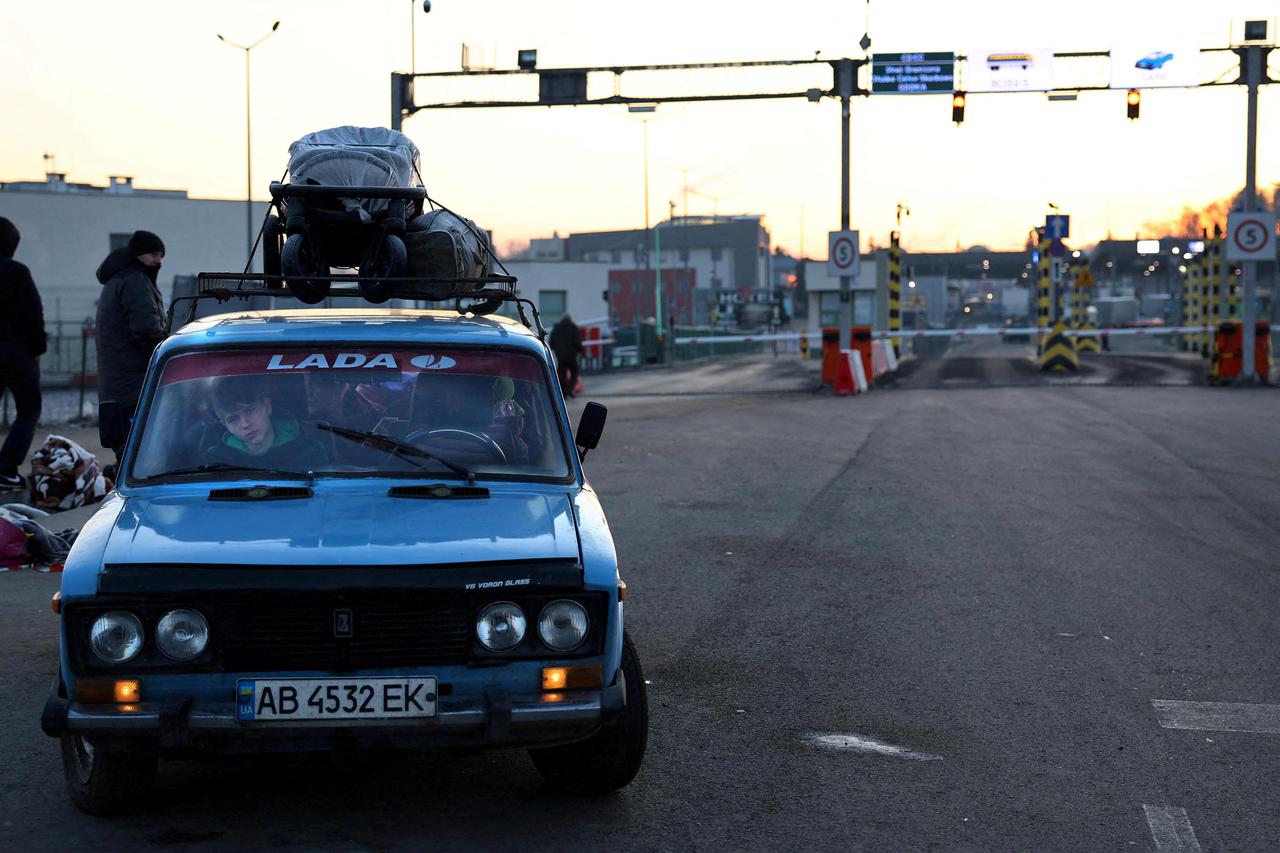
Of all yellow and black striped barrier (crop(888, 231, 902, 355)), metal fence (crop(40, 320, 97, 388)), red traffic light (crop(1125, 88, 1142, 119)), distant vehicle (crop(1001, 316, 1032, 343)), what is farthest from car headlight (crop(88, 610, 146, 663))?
distant vehicle (crop(1001, 316, 1032, 343))

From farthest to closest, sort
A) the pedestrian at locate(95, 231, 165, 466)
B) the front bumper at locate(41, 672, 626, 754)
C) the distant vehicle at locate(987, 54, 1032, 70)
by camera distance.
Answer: the distant vehicle at locate(987, 54, 1032, 70)
the pedestrian at locate(95, 231, 165, 466)
the front bumper at locate(41, 672, 626, 754)

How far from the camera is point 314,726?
4348mm

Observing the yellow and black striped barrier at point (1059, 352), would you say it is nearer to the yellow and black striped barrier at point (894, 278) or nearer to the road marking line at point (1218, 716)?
the yellow and black striped barrier at point (894, 278)

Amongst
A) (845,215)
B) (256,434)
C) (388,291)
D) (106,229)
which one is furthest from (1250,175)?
(106,229)

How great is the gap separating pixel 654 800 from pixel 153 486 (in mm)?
2032

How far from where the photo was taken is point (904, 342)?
71.0 m

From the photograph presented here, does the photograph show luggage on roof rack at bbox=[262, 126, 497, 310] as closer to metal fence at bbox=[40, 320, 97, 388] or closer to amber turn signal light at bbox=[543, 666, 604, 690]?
amber turn signal light at bbox=[543, 666, 604, 690]

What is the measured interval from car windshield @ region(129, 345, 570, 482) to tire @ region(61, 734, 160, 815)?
100 centimetres

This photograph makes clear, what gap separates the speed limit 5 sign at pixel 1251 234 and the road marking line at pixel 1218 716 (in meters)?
24.9

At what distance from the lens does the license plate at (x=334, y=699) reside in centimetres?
435

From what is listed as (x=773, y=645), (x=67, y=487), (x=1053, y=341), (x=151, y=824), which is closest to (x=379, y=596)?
(x=151, y=824)

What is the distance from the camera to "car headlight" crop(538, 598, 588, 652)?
4555mm

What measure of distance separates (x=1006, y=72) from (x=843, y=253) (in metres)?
5.05

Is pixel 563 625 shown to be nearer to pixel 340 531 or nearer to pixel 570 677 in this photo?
pixel 570 677
